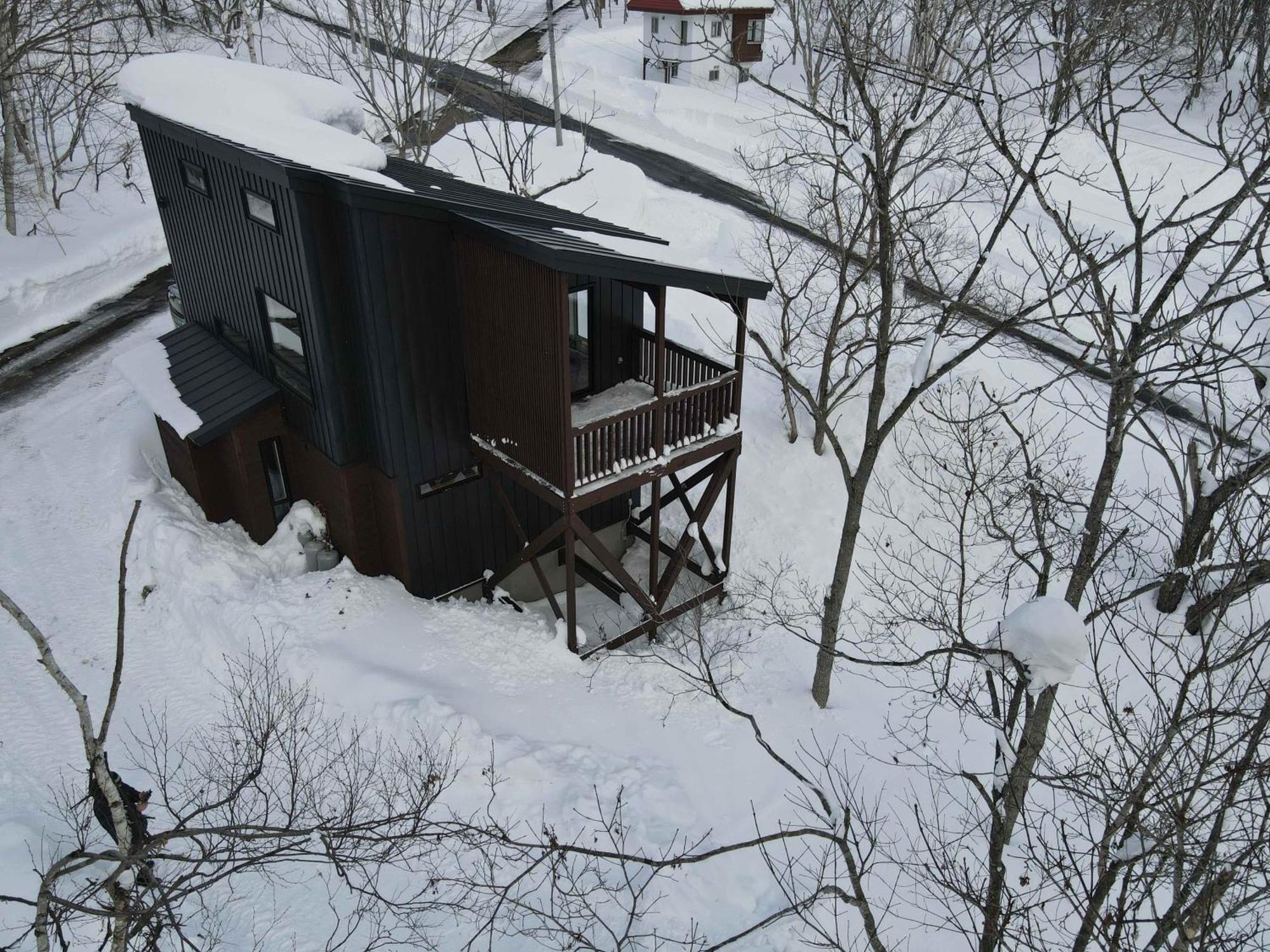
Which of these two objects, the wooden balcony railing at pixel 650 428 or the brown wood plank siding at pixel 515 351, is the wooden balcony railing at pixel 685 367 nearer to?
the wooden balcony railing at pixel 650 428

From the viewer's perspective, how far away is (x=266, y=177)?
38.3ft

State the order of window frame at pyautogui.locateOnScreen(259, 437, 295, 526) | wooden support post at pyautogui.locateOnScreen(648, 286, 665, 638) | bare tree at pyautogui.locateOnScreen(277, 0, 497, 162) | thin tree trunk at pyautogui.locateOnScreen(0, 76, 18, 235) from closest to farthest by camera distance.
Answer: wooden support post at pyautogui.locateOnScreen(648, 286, 665, 638)
window frame at pyautogui.locateOnScreen(259, 437, 295, 526)
thin tree trunk at pyautogui.locateOnScreen(0, 76, 18, 235)
bare tree at pyautogui.locateOnScreen(277, 0, 497, 162)

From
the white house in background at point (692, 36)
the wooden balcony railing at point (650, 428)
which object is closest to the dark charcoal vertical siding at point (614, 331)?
the wooden balcony railing at point (650, 428)

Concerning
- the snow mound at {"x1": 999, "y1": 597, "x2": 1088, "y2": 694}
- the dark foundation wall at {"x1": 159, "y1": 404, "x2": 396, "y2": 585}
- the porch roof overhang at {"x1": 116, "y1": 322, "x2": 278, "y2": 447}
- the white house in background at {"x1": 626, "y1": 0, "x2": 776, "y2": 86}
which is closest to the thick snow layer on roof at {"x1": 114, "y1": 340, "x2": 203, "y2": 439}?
the porch roof overhang at {"x1": 116, "y1": 322, "x2": 278, "y2": 447}

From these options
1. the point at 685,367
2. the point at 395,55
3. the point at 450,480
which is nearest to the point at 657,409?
the point at 685,367

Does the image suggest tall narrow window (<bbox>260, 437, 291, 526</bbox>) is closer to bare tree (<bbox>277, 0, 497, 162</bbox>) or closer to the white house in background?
bare tree (<bbox>277, 0, 497, 162</bbox>)

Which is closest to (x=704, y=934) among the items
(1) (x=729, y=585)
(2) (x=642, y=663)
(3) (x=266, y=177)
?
(2) (x=642, y=663)

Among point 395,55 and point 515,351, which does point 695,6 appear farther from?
point 515,351

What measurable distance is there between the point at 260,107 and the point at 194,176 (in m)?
1.77

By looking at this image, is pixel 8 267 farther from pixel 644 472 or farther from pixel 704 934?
pixel 704 934

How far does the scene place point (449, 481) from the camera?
13.7 metres

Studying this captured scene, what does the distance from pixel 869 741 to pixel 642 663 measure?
10.7 ft

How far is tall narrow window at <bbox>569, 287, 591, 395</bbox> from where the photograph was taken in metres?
13.5

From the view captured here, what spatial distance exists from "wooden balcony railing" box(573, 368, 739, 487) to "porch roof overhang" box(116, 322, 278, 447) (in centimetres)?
523
